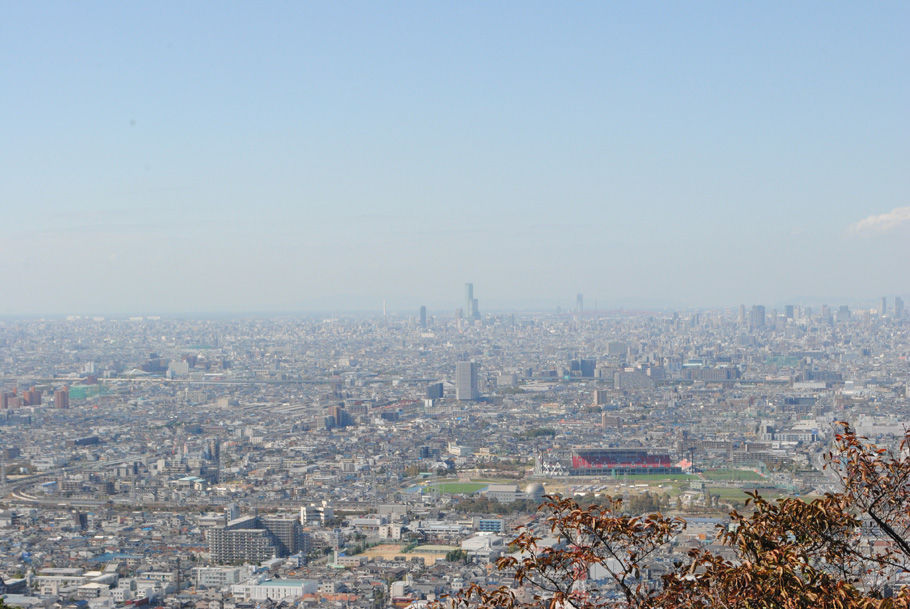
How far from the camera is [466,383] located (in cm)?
3756

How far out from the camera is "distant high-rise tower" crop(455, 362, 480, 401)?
37.2 metres

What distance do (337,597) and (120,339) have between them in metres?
50.3

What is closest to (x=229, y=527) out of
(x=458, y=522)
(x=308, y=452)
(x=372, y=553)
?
(x=372, y=553)

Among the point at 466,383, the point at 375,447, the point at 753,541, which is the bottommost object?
the point at 375,447

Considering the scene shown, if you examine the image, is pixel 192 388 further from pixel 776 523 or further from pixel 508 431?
pixel 776 523

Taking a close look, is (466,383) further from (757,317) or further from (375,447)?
(757,317)

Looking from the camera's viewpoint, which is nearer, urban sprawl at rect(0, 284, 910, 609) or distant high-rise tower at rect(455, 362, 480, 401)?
urban sprawl at rect(0, 284, 910, 609)

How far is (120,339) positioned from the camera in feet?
197

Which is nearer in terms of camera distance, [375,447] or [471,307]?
[375,447]

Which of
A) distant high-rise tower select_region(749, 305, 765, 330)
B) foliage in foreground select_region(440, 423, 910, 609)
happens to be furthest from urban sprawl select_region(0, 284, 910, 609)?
foliage in foreground select_region(440, 423, 910, 609)

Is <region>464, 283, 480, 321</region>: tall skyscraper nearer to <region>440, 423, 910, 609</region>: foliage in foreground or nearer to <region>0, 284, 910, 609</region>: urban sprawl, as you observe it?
<region>0, 284, 910, 609</region>: urban sprawl

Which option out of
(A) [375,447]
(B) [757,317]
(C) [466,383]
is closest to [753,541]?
(A) [375,447]

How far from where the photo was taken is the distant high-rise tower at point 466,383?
3719 centimetres

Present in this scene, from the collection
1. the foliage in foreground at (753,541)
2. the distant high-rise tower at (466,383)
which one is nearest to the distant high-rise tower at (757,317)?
the distant high-rise tower at (466,383)
